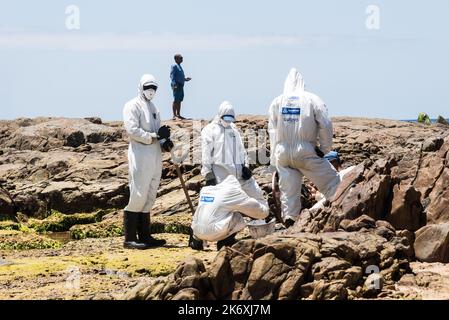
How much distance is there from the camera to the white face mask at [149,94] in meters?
16.2

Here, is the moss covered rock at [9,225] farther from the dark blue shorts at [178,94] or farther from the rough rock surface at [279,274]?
the rough rock surface at [279,274]

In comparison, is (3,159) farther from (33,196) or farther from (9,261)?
(9,261)

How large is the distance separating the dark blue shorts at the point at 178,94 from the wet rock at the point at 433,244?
15.8 meters

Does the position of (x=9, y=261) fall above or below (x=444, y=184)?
below

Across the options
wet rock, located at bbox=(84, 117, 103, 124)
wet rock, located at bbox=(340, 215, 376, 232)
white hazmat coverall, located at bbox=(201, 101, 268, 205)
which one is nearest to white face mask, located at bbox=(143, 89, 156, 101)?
white hazmat coverall, located at bbox=(201, 101, 268, 205)

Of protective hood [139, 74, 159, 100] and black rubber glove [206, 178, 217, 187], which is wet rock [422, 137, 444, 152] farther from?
protective hood [139, 74, 159, 100]

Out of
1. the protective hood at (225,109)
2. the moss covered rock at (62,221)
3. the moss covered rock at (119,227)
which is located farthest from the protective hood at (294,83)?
the moss covered rock at (62,221)

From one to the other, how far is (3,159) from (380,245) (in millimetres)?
17638

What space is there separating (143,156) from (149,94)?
978 mm

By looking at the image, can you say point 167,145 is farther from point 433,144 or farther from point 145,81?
point 433,144

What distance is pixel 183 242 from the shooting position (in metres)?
17.1

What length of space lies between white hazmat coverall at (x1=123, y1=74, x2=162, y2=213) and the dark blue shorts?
12205mm

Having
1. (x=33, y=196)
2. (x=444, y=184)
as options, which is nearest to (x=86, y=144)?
(x=33, y=196)

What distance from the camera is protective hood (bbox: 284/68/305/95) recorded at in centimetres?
1648
